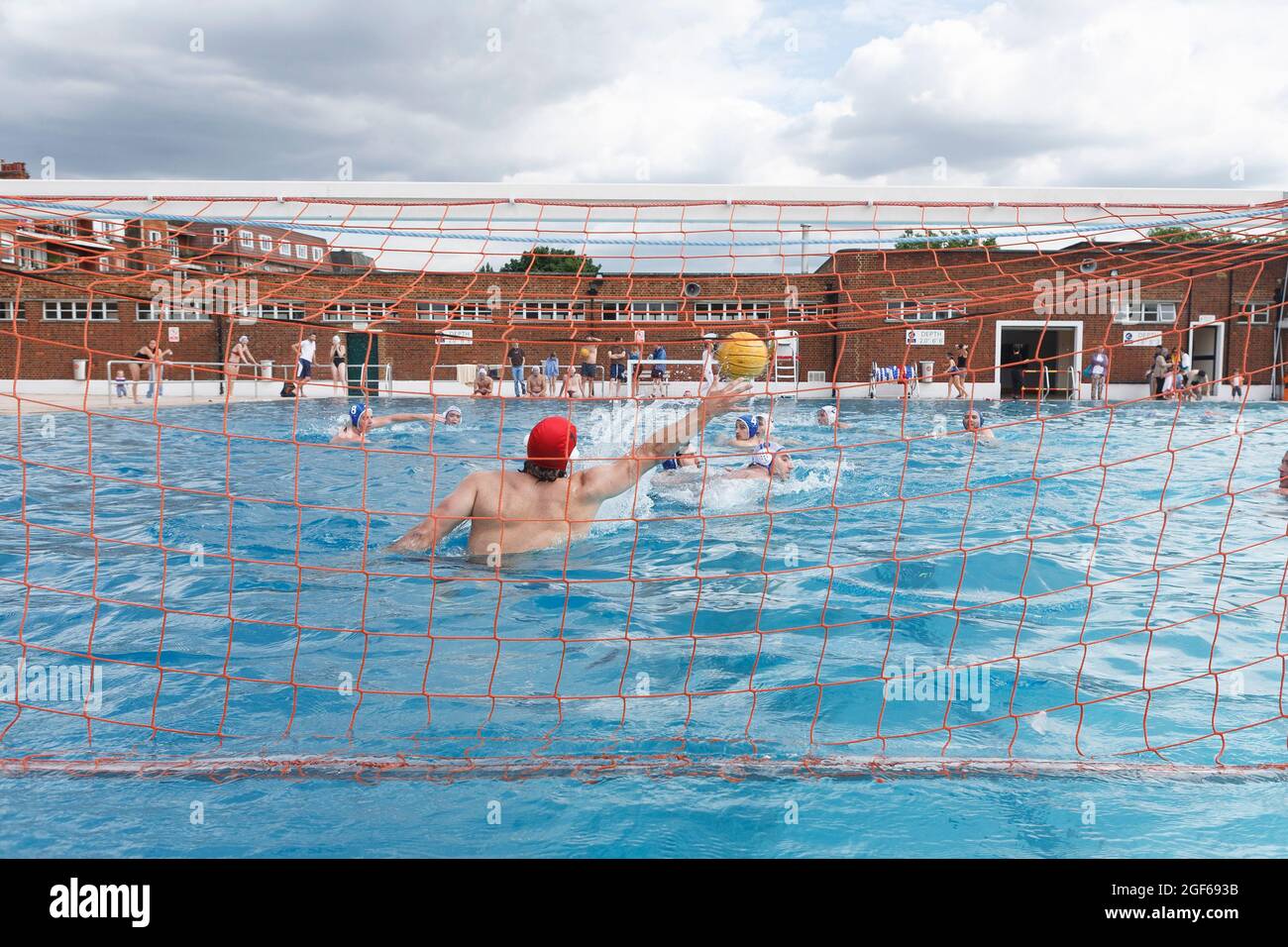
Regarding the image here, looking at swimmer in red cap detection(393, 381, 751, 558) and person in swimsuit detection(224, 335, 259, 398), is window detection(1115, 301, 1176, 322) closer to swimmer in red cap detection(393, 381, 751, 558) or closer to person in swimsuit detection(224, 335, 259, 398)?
person in swimsuit detection(224, 335, 259, 398)

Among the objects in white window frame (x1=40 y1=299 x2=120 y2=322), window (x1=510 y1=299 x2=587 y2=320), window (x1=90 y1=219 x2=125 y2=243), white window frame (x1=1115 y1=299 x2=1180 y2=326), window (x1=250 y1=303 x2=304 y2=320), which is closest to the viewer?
window (x1=90 y1=219 x2=125 y2=243)

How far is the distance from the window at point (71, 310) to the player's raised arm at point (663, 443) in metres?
29.4

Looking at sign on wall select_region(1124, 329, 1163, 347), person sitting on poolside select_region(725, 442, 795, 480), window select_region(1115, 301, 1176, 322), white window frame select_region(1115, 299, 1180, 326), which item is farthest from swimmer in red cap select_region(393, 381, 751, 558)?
window select_region(1115, 301, 1176, 322)

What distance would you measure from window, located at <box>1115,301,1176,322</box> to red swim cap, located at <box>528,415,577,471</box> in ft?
95.8

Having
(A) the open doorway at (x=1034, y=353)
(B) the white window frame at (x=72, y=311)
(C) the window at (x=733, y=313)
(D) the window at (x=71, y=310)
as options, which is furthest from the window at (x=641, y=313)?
(D) the window at (x=71, y=310)

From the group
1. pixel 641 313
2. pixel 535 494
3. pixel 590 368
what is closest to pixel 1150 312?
pixel 590 368

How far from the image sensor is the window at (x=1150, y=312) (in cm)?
2947

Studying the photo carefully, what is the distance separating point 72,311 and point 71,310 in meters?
0.29

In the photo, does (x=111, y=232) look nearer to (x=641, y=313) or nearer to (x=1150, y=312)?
(x=641, y=313)

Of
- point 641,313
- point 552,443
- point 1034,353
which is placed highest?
point 1034,353

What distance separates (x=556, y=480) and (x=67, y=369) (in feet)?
95.0

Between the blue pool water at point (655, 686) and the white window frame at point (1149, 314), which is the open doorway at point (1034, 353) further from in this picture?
the blue pool water at point (655, 686)

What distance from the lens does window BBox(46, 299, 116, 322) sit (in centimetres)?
2906

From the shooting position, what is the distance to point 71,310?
29.8m
